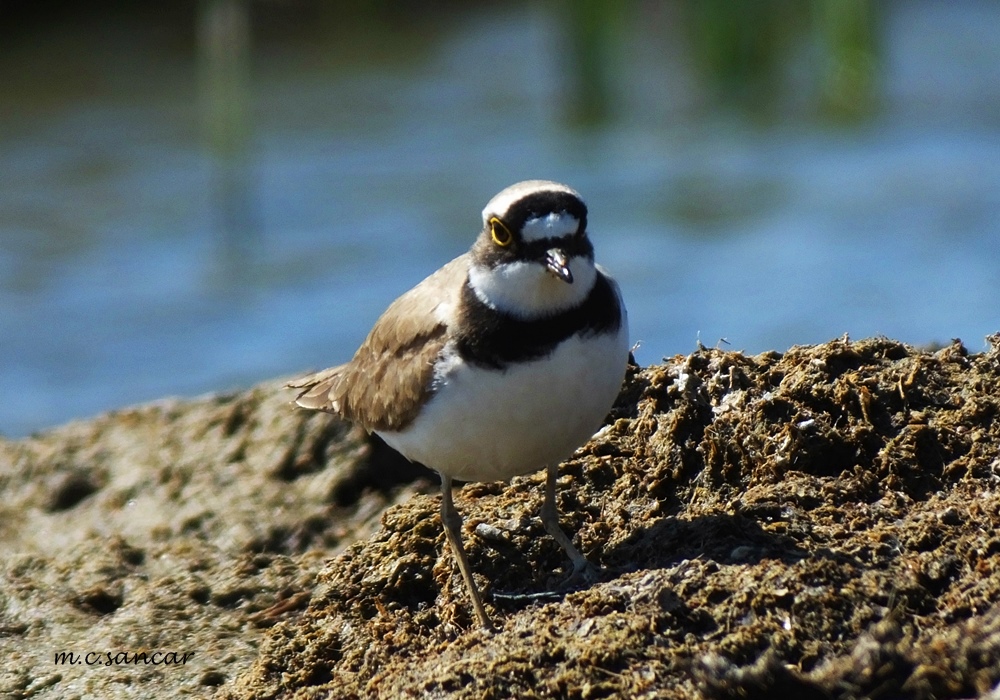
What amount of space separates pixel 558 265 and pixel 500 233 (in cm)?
38

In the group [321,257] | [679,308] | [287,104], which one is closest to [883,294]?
[679,308]

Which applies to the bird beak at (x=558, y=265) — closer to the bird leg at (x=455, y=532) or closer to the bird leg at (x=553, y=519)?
the bird leg at (x=553, y=519)

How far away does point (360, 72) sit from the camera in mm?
21953

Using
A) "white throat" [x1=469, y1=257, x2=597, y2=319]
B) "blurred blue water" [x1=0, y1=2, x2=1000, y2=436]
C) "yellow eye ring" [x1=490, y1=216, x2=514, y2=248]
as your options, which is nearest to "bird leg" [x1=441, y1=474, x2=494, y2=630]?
"white throat" [x1=469, y1=257, x2=597, y2=319]

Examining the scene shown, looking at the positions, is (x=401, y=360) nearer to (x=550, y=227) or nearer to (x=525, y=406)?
(x=525, y=406)

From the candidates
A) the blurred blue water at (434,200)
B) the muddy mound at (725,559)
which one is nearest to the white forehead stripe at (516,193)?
the muddy mound at (725,559)

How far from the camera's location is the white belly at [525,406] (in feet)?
15.8

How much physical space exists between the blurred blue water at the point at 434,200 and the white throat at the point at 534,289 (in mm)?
7096

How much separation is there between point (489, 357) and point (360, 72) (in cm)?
1786

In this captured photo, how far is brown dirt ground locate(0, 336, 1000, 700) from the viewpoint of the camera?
14.1ft

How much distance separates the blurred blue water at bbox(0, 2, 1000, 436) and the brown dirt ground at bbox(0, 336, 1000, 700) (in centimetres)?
584

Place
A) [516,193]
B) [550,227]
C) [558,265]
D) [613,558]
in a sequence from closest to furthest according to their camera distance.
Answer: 1. [558,265]
2. [550,227]
3. [516,193]
4. [613,558]

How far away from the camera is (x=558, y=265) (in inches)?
187

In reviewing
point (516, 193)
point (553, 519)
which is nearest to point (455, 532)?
point (553, 519)
